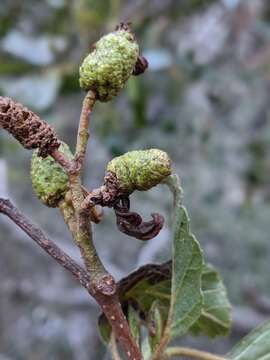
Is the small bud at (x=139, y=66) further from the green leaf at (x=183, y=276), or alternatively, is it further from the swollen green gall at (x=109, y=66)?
the green leaf at (x=183, y=276)

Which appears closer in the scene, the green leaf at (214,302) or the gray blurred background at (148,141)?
the green leaf at (214,302)

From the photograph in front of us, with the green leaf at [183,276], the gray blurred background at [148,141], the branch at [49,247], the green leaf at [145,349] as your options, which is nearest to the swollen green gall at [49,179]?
the branch at [49,247]

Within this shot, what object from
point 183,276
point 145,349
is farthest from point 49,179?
point 145,349

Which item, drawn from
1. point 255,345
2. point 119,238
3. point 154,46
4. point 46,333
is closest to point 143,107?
point 154,46

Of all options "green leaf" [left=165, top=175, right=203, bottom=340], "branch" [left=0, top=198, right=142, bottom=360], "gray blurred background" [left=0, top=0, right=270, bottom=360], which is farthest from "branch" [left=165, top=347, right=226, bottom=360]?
"gray blurred background" [left=0, top=0, right=270, bottom=360]

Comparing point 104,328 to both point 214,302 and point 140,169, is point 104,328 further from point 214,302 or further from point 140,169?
Answer: point 140,169
